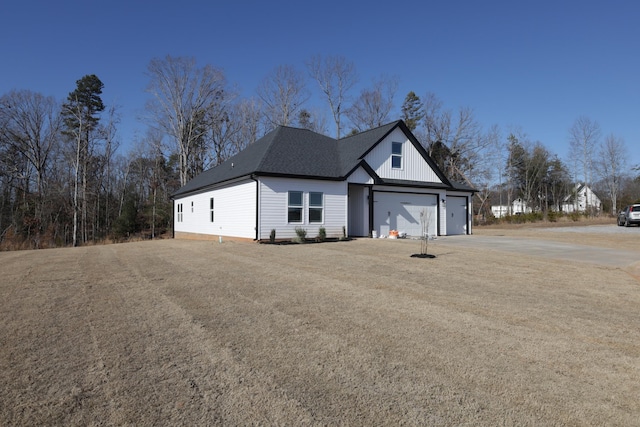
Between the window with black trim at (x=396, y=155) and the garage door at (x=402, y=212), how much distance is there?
1.50 metres

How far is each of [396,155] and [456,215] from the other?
6.29 m

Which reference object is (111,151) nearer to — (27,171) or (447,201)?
(27,171)

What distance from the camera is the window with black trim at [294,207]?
16.7 m

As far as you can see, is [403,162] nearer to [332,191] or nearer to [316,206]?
[332,191]

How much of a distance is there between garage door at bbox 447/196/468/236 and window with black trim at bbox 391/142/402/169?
4.88 meters

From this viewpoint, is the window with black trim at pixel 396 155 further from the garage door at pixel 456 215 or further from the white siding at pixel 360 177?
the garage door at pixel 456 215

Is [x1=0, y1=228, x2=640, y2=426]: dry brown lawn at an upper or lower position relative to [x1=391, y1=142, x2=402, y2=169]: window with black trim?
lower

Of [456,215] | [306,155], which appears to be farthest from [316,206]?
[456,215]

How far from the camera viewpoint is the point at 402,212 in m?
20.0

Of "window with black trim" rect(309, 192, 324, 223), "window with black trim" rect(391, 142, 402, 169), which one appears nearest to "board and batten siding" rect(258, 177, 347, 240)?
"window with black trim" rect(309, 192, 324, 223)

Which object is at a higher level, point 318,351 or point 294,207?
point 294,207

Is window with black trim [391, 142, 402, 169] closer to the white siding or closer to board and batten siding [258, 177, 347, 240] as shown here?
the white siding

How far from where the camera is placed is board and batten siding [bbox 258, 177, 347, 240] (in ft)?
52.8

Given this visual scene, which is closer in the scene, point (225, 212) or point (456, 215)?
point (225, 212)
